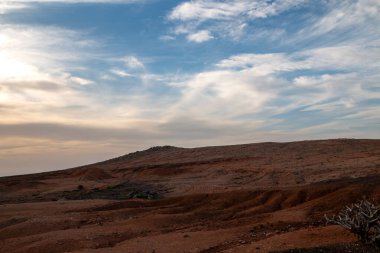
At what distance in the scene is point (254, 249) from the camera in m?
9.22

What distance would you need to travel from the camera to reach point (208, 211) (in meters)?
15.4

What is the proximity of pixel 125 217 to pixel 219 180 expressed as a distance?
365 inches

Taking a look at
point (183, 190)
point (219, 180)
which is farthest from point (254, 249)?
point (219, 180)

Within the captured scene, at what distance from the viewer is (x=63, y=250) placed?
11172 millimetres

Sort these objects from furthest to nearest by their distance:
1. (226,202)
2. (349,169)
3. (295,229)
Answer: (349,169)
(226,202)
(295,229)

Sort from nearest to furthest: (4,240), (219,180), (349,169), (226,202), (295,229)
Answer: (295,229) < (4,240) < (226,202) < (349,169) < (219,180)

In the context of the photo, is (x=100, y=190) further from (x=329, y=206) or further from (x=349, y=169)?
(x=329, y=206)

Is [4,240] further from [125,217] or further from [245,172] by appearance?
[245,172]

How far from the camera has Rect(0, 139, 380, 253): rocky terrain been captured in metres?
10.5

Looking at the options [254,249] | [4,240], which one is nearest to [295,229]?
[254,249]

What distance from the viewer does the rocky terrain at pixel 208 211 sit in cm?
1052

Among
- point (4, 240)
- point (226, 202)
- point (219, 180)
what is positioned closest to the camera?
point (4, 240)

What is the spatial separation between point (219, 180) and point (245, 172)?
2.00m

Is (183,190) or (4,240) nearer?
(4,240)
